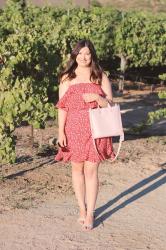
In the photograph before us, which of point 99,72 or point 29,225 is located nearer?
point 99,72

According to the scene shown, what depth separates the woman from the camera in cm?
515

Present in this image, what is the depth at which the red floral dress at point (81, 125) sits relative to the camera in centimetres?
517

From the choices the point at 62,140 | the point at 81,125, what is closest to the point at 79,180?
the point at 62,140

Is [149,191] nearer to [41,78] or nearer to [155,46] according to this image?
[41,78]

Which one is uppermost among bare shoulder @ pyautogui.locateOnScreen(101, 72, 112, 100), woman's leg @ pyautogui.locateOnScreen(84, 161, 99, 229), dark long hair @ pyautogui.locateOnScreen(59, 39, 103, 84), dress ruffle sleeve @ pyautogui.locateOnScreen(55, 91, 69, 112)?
dark long hair @ pyautogui.locateOnScreen(59, 39, 103, 84)

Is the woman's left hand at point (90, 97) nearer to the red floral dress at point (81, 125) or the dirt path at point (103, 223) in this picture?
the red floral dress at point (81, 125)

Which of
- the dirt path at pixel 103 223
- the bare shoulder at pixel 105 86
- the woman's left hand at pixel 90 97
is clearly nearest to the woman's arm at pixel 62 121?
the woman's left hand at pixel 90 97

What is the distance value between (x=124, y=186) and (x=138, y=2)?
113 ft

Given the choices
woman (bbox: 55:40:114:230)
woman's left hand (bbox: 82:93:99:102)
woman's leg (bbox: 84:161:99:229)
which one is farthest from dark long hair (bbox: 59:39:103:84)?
woman's leg (bbox: 84:161:99:229)

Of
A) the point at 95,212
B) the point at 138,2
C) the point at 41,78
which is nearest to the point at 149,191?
the point at 95,212

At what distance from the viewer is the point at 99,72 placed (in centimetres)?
517

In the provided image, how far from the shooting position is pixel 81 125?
5.18 m

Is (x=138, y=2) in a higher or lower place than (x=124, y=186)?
higher

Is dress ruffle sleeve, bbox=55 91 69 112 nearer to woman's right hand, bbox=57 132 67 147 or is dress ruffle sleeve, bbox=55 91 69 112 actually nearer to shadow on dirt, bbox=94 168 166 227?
woman's right hand, bbox=57 132 67 147
